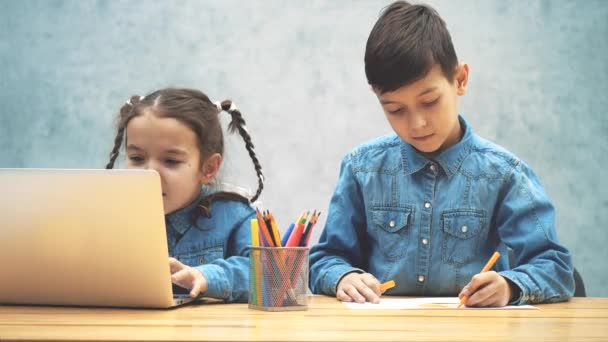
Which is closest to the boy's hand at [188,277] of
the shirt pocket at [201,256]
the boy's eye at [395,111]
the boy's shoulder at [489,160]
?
the shirt pocket at [201,256]

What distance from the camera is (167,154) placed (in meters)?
1.45

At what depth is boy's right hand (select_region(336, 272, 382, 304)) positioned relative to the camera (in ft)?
4.08

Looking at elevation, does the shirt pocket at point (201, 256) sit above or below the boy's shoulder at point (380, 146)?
below

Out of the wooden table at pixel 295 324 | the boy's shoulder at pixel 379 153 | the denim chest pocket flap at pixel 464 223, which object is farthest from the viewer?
the boy's shoulder at pixel 379 153

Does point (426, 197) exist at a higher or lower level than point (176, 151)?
lower

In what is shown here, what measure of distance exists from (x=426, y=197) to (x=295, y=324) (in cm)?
68

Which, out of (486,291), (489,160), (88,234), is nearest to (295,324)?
(88,234)

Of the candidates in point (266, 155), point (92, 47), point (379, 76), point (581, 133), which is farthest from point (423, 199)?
point (92, 47)

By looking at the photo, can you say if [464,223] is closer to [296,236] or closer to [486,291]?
[486,291]

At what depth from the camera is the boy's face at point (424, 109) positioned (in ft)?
4.65

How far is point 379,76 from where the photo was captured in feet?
4.73

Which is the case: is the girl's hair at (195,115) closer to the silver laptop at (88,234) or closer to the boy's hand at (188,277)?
the boy's hand at (188,277)

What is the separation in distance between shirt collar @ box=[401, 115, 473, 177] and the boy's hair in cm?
13

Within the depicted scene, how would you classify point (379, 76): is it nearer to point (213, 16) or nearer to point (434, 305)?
point (434, 305)
